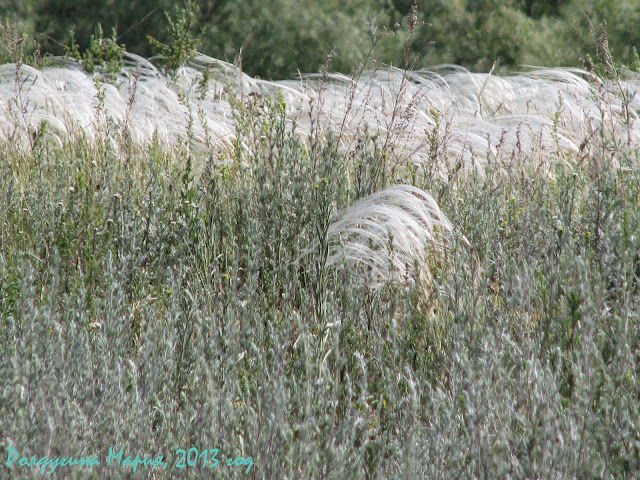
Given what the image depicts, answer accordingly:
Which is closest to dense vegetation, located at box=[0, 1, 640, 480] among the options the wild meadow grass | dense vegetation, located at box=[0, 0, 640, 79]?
the wild meadow grass

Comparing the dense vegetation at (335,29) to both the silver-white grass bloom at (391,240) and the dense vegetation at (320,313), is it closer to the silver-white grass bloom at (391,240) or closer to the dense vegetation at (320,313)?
the dense vegetation at (320,313)

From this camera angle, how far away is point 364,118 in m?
5.65

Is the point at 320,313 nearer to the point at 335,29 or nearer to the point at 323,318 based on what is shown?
the point at 323,318

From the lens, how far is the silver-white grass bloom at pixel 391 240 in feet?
9.10

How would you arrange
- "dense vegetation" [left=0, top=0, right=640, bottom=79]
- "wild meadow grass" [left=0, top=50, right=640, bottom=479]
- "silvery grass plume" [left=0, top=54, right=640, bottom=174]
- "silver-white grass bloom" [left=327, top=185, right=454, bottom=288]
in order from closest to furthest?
1. "wild meadow grass" [left=0, top=50, right=640, bottom=479]
2. "silver-white grass bloom" [left=327, top=185, right=454, bottom=288]
3. "silvery grass plume" [left=0, top=54, right=640, bottom=174]
4. "dense vegetation" [left=0, top=0, right=640, bottom=79]

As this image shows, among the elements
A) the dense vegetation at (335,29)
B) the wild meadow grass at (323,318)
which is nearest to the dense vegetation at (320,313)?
the wild meadow grass at (323,318)

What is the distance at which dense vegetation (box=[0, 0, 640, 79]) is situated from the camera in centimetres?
1274

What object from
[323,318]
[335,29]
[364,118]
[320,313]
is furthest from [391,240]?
[335,29]

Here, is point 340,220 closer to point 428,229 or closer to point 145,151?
point 428,229

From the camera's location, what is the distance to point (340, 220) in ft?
9.97

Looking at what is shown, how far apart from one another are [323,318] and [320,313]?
0.49 metres

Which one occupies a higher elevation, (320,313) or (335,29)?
(335,29)

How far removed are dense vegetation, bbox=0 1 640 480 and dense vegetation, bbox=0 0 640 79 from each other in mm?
7848

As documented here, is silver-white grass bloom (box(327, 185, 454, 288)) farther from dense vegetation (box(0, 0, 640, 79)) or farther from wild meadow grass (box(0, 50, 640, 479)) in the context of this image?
dense vegetation (box(0, 0, 640, 79))
